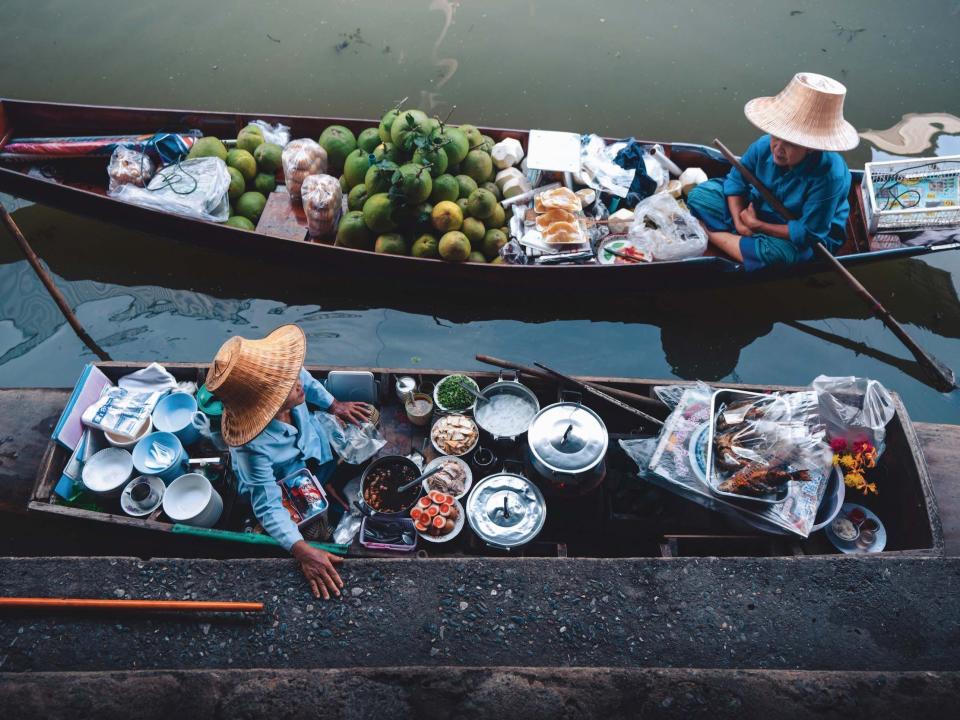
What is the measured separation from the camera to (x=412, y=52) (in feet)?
24.8

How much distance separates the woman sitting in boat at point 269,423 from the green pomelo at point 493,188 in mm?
2635

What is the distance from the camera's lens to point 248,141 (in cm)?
559

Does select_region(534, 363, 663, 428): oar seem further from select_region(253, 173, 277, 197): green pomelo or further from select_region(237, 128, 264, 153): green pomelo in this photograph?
select_region(237, 128, 264, 153): green pomelo

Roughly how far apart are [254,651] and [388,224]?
3271 millimetres

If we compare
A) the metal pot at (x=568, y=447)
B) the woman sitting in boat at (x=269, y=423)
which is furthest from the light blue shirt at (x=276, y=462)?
the metal pot at (x=568, y=447)

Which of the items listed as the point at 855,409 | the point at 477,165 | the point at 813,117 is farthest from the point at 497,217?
the point at 855,409

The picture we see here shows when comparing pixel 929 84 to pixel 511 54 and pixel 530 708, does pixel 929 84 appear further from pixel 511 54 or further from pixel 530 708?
pixel 530 708

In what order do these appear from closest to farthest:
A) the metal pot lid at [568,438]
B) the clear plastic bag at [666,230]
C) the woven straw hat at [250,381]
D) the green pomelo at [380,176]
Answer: the woven straw hat at [250,381] < the metal pot lid at [568,438] < the green pomelo at [380,176] < the clear plastic bag at [666,230]

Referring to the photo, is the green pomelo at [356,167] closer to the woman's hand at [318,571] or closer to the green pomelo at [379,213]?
the green pomelo at [379,213]

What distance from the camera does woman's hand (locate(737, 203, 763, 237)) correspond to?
496 cm

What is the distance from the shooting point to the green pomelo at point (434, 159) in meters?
4.78

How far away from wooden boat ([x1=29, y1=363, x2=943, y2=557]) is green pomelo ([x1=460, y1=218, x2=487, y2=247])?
7.20 feet

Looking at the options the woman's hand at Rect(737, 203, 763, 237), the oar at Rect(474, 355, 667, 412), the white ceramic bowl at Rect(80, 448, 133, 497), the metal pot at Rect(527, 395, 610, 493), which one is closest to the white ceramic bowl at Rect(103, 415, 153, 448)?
the white ceramic bowl at Rect(80, 448, 133, 497)

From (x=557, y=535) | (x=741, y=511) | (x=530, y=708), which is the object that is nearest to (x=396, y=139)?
(x=557, y=535)
